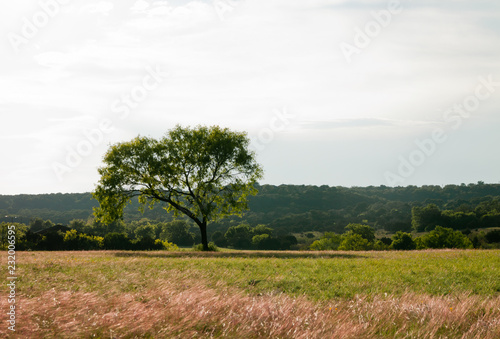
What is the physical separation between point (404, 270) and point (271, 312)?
49.9 feet

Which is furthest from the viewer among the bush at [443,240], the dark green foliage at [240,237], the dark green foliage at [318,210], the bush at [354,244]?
the dark green foliage at [318,210]

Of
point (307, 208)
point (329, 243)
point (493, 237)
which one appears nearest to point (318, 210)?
point (307, 208)

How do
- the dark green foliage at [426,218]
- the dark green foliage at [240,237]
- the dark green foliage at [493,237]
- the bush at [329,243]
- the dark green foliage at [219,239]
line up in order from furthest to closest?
the dark green foliage at [426,218] → the dark green foliage at [219,239] → the dark green foliage at [240,237] → the bush at [329,243] → the dark green foliage at [493,237]

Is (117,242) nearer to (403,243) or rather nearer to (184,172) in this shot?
(184,172)

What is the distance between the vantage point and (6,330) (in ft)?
23.4

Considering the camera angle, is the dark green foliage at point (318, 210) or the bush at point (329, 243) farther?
the dark green foliage at point (318, 210)

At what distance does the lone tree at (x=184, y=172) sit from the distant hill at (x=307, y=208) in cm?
9174

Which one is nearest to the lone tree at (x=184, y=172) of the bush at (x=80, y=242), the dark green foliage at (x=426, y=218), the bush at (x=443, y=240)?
the bush at (x=80, y=242)

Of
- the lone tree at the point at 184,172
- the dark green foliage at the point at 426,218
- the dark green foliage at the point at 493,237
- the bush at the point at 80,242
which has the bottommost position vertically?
the dark green foliage at the point at 493,237

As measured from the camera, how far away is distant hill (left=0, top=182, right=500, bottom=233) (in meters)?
144

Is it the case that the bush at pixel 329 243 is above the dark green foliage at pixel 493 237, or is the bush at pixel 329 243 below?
below

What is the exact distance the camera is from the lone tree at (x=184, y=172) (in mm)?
42375

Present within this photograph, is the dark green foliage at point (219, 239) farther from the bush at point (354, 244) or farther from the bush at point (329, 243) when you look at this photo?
the bush at point (354, 244)

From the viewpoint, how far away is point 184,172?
43750 mm
